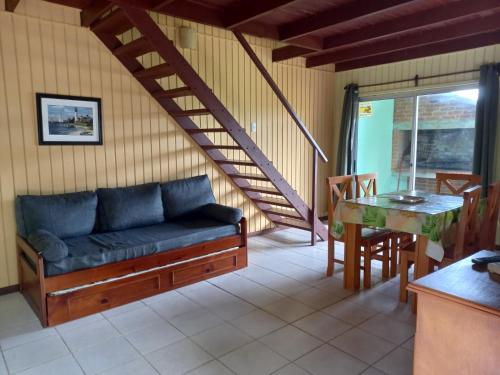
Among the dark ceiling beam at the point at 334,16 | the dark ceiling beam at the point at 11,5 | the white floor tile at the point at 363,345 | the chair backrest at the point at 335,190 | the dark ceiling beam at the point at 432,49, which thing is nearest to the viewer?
the white floor tile at the point at 363,345

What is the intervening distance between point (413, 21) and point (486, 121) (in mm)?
1513

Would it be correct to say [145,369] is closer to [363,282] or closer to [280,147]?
[363,282]

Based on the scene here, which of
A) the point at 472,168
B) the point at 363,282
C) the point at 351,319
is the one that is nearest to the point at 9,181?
the point at 351,319

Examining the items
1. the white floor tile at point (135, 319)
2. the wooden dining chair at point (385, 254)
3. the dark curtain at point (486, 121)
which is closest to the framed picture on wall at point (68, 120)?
the white floor tile at point (135, 319)

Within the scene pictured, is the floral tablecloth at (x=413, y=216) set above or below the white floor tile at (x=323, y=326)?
above

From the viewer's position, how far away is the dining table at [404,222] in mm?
2559

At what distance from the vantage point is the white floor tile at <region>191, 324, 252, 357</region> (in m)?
2.26

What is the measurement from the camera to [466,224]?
2.64m

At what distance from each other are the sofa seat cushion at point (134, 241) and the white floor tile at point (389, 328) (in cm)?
152

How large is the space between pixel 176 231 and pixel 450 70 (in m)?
3.83

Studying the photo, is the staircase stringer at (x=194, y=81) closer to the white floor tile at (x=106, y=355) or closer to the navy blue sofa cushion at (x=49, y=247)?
the navy blue sofa cushion at (x=49, y=247)

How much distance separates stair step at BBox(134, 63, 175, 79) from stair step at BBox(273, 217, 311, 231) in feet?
7.75

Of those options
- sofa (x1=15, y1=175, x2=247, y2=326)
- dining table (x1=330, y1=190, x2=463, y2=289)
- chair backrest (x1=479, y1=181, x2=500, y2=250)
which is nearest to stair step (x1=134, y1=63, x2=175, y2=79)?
sofa (x1=15, y1=175, x2=247, y2=326)

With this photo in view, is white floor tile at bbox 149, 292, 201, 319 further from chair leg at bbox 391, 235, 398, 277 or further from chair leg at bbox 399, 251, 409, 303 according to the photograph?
chair leg at bbox 391, 235, 398, 277
